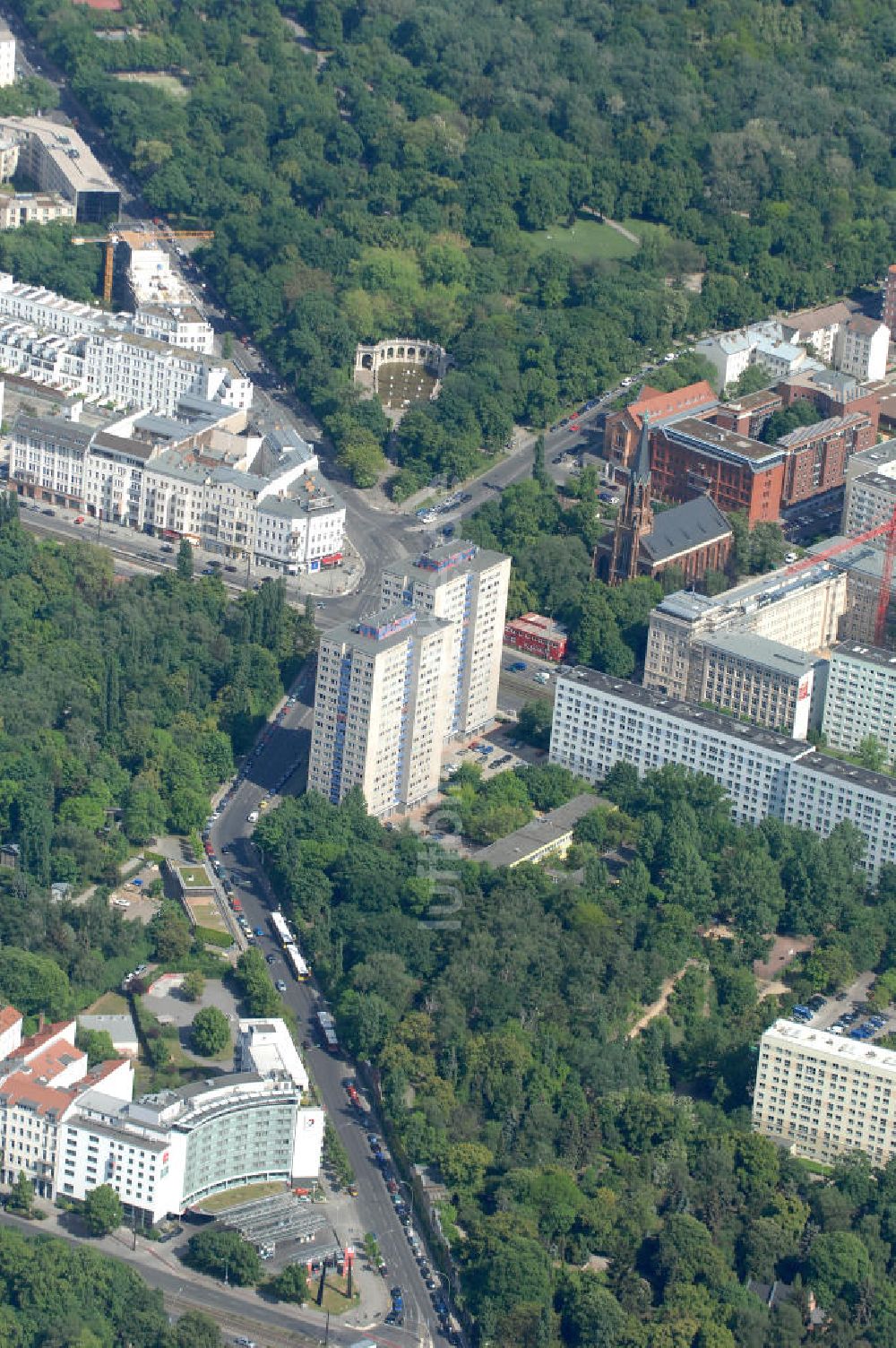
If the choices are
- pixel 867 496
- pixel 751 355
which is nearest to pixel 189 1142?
pixel 867 496

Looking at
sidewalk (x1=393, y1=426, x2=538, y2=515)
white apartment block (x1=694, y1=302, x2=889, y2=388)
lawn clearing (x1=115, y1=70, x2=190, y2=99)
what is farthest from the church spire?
lawn clearing (x1=115, y1=70, x2=190, y2=99)

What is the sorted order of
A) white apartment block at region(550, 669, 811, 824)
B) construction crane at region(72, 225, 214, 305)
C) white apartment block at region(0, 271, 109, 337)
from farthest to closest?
construction crane at region(72, 225, 214, 305), white apartment block at region(0, 271, 109, 337), white apartment block at region(550, 669, 811, 824)

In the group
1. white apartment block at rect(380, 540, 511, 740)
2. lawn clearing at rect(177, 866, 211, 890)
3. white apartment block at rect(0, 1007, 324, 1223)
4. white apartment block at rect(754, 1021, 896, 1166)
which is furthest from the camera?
white apartment block at rect(380, 540, 511, 740)

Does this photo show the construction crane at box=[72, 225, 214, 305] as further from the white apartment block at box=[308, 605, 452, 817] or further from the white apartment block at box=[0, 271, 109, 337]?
the white apartment block at box=[308, 605, 452, 817]

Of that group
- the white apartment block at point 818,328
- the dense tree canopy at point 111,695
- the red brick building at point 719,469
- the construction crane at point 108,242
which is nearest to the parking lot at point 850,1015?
the dense tree canopy at point 111,695

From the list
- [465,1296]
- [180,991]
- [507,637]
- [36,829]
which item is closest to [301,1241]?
[465,1296]

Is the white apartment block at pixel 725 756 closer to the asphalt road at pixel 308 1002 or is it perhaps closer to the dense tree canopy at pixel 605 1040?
the dense tree canopy at pixel 605 1040
